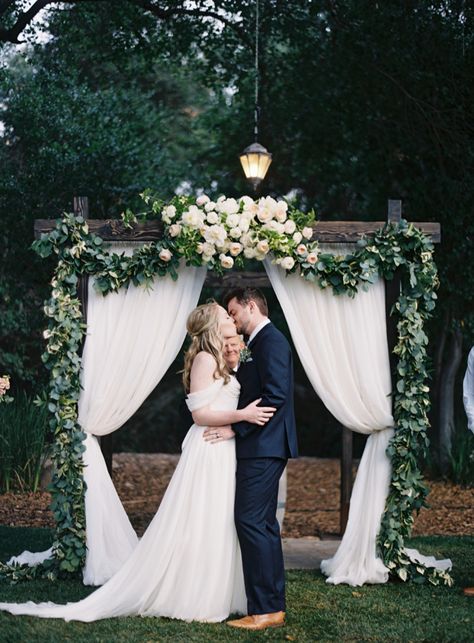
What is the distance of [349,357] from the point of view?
20.3ft

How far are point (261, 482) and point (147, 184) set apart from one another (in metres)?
7.98

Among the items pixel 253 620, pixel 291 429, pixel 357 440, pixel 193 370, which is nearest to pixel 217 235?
pixel 193 370

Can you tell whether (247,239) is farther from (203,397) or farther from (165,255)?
(203,397)

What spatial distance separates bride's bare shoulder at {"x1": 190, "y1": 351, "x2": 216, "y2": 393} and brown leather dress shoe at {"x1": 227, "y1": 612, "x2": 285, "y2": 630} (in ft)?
4.34

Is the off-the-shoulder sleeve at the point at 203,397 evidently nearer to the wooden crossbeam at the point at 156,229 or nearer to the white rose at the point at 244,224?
the white rose at the point at 244,224

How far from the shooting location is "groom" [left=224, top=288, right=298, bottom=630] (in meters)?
4.89

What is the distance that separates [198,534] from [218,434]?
580 mm

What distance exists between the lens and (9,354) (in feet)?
36.3

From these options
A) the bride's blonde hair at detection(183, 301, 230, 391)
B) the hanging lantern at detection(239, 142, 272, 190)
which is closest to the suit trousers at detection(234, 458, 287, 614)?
the bride's blonde hair at detection(183, 301, 230, 391)

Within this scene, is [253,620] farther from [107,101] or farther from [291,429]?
[107,101]

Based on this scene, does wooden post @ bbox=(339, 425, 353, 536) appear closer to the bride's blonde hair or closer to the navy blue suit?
the navy blue suit

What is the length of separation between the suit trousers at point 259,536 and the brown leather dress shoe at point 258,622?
0.03 m

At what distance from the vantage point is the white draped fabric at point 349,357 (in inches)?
242

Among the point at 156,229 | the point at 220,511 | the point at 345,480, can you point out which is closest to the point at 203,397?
the point at 220,511
